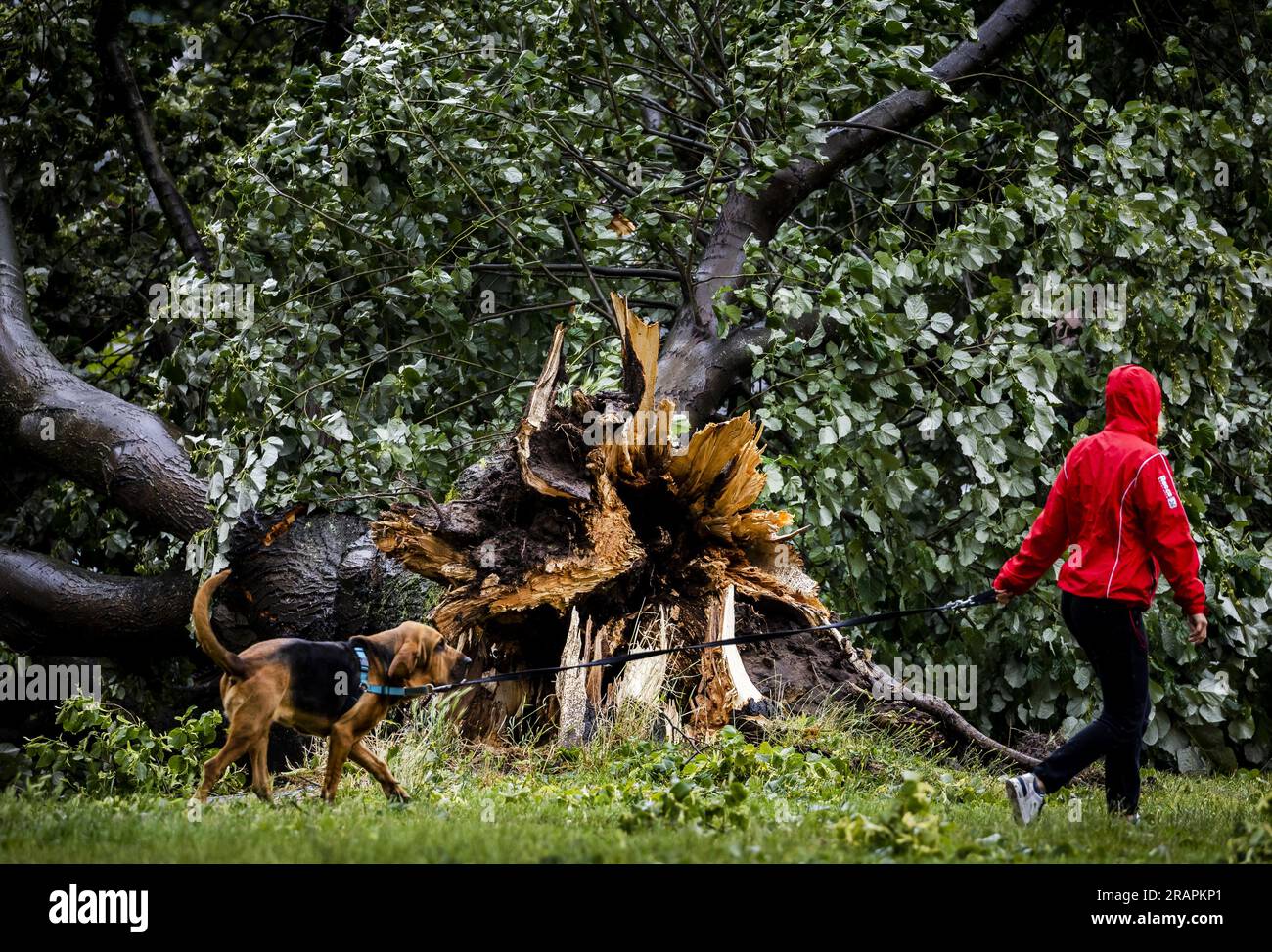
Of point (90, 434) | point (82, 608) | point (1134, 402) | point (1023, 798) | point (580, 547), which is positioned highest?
point (90, 434)

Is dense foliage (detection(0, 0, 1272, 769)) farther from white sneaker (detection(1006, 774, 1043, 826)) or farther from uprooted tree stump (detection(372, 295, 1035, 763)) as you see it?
white sneaker (detection(1006, 774, 1043, 826))

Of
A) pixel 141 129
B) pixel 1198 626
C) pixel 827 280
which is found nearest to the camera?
pixel 1198 626

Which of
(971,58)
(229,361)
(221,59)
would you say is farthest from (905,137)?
(221,59)

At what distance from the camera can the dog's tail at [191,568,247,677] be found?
3.68 metres

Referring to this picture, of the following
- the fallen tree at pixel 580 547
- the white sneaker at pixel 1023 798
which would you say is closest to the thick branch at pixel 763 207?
the fallen tree at pixel 580 547

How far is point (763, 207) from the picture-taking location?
289 inches

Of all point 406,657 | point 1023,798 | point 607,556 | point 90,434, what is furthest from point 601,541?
point 90,434

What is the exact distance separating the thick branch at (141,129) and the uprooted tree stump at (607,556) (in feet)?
13.6

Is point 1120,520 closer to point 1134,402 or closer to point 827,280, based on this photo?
point 1134,402

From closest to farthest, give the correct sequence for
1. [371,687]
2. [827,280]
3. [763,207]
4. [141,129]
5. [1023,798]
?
[371,687], [1023,798], [827,280], [763,207], [141,129]

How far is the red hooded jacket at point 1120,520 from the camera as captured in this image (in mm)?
4285

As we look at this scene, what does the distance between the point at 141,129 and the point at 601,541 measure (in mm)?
5434
